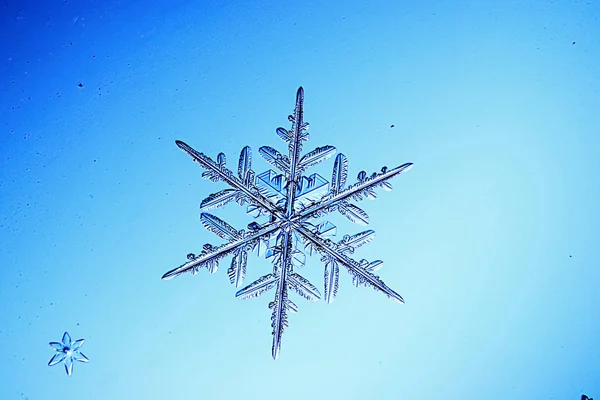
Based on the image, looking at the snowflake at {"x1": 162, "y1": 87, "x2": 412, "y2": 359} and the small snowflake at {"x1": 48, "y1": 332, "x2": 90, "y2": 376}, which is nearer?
the snowflake at {"x1": 162, "y1": 87, "x2": 412, "y2": 359}

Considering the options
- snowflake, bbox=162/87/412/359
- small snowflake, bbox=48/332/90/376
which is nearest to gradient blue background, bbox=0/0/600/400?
small snowflake, bbox=48/332/90/376

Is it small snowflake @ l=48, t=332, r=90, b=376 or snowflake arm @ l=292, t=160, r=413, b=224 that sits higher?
snowflake arm @ l=292, t=160, r=413, b=224

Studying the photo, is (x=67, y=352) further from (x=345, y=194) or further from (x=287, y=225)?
(x=345, y=194)

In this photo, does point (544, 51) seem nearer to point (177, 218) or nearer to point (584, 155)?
point (584, 155)

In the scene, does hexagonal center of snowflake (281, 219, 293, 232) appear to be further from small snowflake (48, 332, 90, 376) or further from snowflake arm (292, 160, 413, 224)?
small snowflake (48, 332, 90, 376)

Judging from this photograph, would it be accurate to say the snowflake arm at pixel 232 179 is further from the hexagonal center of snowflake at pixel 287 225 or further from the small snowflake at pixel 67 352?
the small snowflake at pixel 67 352

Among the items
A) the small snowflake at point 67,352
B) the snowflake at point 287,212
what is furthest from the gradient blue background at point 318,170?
the snowflake at point 287,212

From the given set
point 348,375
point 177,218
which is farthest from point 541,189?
point 177,218
